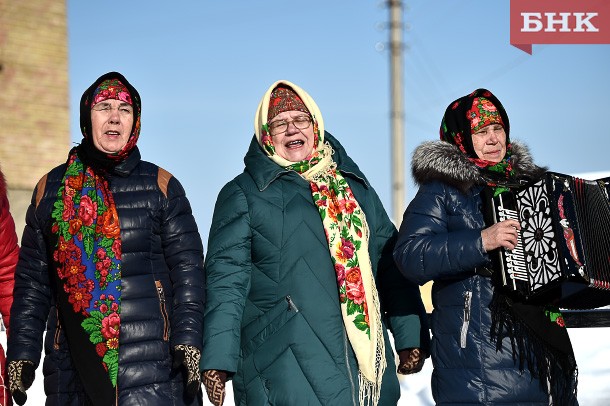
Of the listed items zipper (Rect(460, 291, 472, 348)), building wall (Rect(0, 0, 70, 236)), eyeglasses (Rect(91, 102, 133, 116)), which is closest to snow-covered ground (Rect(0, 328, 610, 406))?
eyeglasses (Rect(91, 102, 133, 116))

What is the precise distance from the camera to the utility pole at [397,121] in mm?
14898

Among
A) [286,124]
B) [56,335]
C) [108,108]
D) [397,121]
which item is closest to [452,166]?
[286,124]

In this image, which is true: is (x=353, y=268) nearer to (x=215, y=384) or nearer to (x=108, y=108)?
(x=215, y=384)

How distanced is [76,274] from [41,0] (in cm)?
1087

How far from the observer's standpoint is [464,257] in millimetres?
4121

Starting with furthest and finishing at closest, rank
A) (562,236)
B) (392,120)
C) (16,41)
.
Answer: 1. (392,120)
2. (16,41)
3. (562,236)

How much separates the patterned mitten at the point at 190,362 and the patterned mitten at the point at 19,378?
65 cm

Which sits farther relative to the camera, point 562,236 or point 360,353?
point 360,353

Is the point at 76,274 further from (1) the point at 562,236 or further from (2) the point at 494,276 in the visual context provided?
(1) the point at 562,236

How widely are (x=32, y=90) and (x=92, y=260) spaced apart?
34.3 ft

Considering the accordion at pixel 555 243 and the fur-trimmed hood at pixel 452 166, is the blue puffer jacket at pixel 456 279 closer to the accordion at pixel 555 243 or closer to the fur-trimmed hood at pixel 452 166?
the fur-trimmed hood at pixel 452 166

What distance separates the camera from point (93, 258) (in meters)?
4.24

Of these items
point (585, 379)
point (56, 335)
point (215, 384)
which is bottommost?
point (585, 379)

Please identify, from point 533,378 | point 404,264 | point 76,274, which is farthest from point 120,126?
point 533,378
